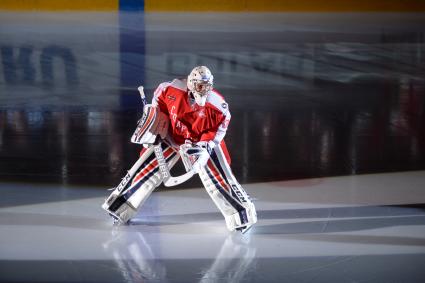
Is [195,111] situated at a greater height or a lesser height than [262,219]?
greater

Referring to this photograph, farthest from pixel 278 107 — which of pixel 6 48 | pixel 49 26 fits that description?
pixel 49 26

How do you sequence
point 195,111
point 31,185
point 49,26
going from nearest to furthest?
point 195,111
point 31,185
point 49,26

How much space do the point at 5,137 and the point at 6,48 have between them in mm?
5855

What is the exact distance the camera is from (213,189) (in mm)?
5812

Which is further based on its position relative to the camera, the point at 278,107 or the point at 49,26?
the point at 49,26

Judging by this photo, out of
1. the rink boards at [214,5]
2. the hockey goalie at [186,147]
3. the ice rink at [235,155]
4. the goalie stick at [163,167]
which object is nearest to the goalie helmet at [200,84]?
the hockey goalie at [186,147]

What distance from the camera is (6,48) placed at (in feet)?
46.0

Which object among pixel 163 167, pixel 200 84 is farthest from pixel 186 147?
pixel 200 84

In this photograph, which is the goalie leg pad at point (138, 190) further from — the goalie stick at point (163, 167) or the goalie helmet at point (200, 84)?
the goalie helmet at point (200, 84)

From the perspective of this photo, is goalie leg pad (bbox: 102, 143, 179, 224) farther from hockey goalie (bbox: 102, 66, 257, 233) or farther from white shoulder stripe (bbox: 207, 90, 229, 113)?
white shoulder stripe (bbox: 207, 90, 229, 113)

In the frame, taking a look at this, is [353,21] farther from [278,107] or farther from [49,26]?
[278,107]

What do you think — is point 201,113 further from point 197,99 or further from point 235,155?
point 235,155

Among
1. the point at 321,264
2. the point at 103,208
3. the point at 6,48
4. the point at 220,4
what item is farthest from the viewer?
the point at 220,4

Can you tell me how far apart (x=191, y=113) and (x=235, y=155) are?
2.47m
